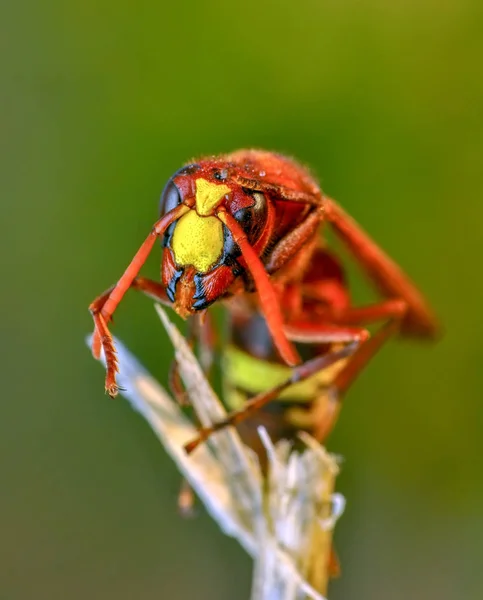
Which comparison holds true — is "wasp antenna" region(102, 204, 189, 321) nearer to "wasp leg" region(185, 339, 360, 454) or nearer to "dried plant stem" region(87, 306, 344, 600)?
"dried plant stem" region(87, 306, 344, 600)

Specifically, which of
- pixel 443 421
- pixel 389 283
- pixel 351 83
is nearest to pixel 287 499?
pixel 389 283

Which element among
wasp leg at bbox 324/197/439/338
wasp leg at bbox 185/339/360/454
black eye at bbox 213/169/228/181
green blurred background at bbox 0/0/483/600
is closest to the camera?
black eye at bbox 213/169/228/181

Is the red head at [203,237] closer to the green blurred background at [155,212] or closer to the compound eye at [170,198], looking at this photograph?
the compound eye at [170,198]

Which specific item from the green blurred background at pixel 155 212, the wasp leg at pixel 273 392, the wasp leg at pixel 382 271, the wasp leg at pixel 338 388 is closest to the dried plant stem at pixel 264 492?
the wasp leg at pixel 273 392

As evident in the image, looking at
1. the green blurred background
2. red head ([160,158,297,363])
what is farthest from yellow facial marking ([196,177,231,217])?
the green blurred background

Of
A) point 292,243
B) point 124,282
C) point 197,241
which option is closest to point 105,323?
point 124,282

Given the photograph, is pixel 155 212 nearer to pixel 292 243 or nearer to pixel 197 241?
pixel 292 243
